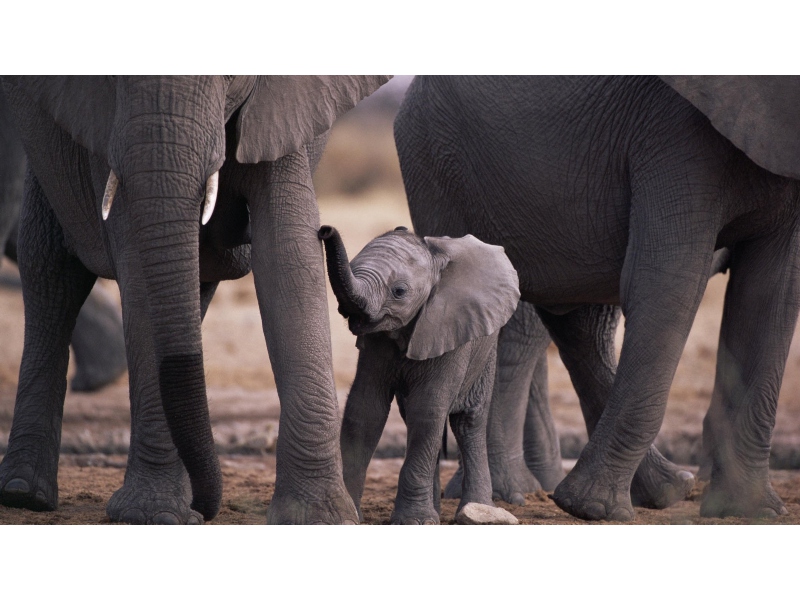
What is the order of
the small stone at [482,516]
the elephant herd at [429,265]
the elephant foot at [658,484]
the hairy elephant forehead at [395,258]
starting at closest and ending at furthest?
the elephant herd at [429,265]
the hairy elephant forehead at [395,258]
the small stone at [482,516]
the elephant foot at [658,484]

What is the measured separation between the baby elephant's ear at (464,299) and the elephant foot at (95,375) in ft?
10.8

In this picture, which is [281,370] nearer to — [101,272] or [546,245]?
[101,272]

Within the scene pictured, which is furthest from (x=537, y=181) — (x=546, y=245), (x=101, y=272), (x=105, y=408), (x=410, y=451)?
(x=105, y=408)

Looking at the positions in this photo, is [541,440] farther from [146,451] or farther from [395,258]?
[146,451]

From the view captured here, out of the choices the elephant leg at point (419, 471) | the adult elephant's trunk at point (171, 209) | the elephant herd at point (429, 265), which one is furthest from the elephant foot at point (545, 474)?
the adult elephant's trunk at point (171, 209)

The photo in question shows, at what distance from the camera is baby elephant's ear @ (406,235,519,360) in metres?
3.03

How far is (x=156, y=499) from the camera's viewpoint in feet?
9.31

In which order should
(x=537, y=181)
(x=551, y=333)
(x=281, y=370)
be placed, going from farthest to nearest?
(x=551, y=333) < (x=537, y=181) < (x=281, y=370)

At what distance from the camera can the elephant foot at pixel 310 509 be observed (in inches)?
107

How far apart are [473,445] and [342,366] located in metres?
4.37

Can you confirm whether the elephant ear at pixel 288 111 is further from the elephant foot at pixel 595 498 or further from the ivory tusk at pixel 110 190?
the elephant foot at pixel 595 498

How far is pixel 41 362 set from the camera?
341 centimetres

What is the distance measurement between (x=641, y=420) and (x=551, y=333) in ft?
2.89

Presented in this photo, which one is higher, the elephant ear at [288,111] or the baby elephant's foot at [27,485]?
the elephant ear at [288,111]
